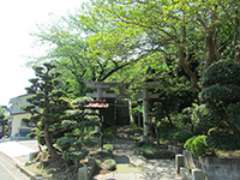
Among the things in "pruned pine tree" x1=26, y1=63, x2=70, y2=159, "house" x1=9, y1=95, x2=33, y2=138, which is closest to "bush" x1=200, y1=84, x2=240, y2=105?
"pruned pine tree" x1=26, y1=63, x2=70, y2=159

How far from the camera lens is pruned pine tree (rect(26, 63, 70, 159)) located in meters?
8.56

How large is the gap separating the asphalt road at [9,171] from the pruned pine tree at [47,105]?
1288mm

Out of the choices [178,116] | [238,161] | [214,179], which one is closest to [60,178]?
[214,179]

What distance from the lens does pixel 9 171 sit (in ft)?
30.7

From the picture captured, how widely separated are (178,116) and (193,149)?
673 centimetres

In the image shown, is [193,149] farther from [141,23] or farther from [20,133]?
[20,133]

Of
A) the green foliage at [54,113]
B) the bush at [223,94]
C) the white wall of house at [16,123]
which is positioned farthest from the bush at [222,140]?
the white wall of house at [16,123]

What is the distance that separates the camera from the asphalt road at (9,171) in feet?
27.3

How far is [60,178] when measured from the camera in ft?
23.7

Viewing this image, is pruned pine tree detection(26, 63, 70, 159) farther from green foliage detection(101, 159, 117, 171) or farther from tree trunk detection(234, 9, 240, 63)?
tree trunk detection(234, 9, 240, 63)

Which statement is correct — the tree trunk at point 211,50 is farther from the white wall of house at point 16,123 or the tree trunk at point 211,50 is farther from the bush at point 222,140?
the white wall of house at point 16,123

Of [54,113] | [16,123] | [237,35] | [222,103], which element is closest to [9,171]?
[54,113]

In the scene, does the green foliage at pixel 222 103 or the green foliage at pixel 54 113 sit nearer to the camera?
the green foliage at pixel 222 103

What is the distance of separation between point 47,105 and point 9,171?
3.28m
